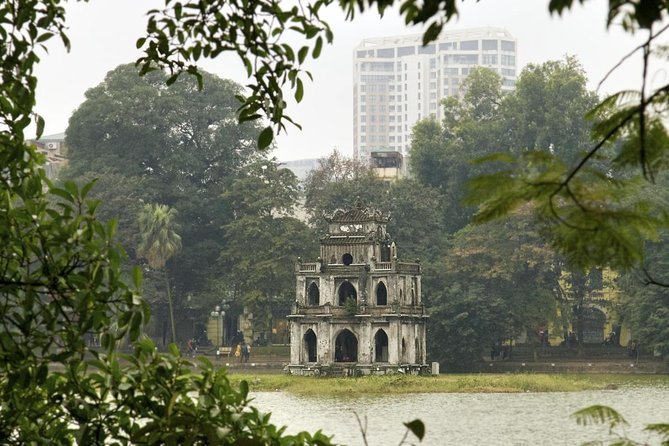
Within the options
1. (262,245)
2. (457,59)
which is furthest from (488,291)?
(457,59)

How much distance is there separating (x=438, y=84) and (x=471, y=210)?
369 feet

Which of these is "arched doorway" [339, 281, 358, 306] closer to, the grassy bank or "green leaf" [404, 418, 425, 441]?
the grassy bank

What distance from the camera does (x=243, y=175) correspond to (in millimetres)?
62375

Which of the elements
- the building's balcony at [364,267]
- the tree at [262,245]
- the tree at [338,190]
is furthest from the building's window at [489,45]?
the building's balcony at [364,267]

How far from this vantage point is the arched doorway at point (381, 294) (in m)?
47.2

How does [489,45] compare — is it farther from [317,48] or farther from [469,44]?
[317,48]

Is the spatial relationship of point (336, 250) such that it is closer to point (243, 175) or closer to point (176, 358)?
point (243, 175)

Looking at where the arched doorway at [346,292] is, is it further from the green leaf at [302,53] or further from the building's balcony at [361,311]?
the green leaf at [302,53]

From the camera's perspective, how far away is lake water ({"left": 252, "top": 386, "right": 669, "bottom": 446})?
26.4 m

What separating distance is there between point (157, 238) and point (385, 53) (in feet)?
418

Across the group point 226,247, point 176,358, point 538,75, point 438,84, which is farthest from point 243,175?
point 438,84

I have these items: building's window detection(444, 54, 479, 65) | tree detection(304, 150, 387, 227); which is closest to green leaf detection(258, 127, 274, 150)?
tree detection(304, 150, 387, 227)

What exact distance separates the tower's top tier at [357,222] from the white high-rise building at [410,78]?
119634mm

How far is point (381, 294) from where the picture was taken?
47656 mm
